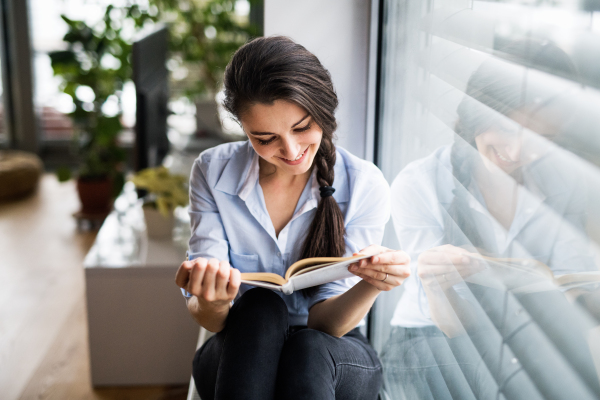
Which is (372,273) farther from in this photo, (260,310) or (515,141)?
(515,141)

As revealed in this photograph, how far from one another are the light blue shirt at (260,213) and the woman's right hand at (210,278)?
0.19 meters

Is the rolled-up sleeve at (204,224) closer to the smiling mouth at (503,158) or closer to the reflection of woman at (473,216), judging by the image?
the reflection of woman at (473,216)

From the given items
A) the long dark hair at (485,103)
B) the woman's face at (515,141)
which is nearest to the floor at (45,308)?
the long dark hair at (485,103)

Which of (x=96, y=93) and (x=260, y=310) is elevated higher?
(x=96, y=93)

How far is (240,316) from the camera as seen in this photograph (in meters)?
1.05

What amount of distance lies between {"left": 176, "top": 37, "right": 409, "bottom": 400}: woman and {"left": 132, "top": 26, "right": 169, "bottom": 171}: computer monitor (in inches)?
33.1

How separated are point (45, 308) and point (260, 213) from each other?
5.15 ft

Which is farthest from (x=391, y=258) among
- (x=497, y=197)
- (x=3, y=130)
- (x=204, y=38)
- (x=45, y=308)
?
(x=3, y=130)

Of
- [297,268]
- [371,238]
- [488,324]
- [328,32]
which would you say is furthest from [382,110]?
[488,324]

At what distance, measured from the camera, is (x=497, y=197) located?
2.42 ft

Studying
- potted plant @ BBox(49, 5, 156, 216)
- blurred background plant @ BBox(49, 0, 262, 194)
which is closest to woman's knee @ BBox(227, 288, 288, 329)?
blurred background plant @ BBox(49, 0, 262, 194)

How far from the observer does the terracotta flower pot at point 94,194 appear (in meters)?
3.19

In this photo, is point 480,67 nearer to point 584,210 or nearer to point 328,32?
point 584,210

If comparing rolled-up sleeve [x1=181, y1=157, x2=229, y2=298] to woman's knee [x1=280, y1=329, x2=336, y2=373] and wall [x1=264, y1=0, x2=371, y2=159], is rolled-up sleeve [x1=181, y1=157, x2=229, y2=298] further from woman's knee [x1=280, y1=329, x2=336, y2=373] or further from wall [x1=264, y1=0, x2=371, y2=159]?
wall [x1=264, y1=0, x2=371, y2=159]
